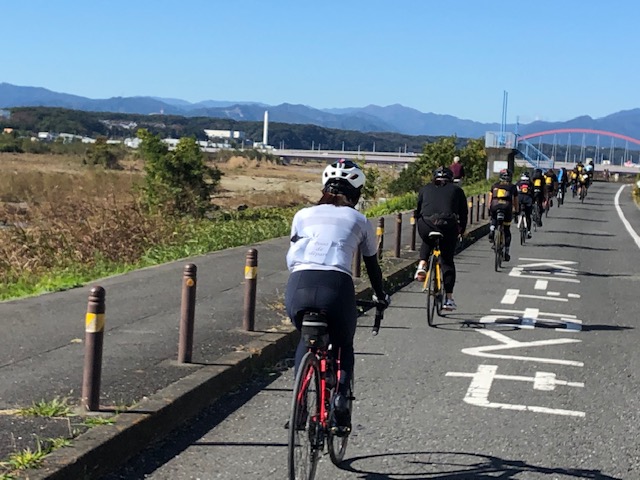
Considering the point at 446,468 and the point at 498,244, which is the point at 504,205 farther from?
the point at 446,468

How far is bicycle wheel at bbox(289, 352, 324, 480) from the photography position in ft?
14.5

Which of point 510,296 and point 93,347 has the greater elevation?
point 93,347

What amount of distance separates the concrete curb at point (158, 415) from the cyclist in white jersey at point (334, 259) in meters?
1.22

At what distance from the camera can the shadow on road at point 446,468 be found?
17.0 feet

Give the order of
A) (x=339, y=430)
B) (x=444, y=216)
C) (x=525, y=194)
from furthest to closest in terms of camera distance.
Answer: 1. (x=525, y=194)
2. (x=444, y=216)
3. (x=339, y=430)

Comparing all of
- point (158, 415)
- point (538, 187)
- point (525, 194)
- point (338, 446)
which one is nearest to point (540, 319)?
point (338, 446)

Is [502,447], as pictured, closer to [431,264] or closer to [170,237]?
[431,264]

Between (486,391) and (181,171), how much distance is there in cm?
2685

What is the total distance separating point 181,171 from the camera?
33094 mm

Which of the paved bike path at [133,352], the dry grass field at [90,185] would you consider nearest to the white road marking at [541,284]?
the paved bike path at [133,352]

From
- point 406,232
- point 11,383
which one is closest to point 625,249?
point 406,232

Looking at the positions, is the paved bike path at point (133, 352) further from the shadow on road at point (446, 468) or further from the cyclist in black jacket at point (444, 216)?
the cyclist in black jacket at point (444, 216)

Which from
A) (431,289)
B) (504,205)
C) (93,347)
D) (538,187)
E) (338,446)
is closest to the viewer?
(338,446)

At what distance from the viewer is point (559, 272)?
1628 cm
